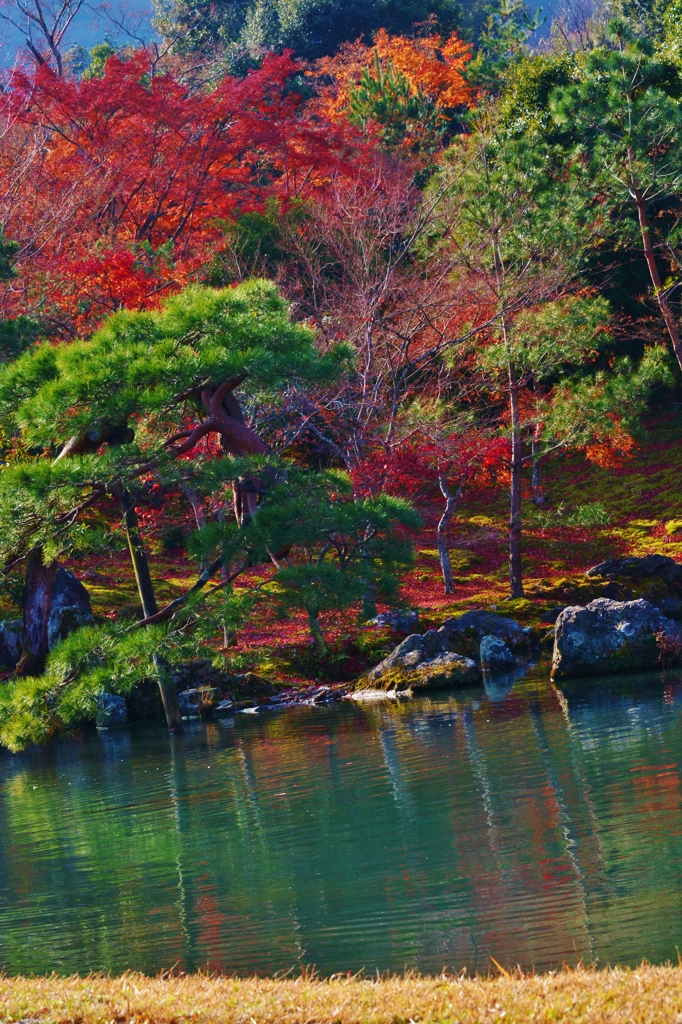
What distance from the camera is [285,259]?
2370 centimetres

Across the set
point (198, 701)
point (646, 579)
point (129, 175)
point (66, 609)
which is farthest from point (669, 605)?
point (129, 175)

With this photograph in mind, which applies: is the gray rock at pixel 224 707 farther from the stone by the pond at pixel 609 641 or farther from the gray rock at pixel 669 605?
the gray rock at pixel 669 605

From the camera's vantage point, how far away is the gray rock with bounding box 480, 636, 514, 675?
18.7 m

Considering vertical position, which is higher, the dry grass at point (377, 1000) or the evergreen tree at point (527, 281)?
the evergreen tree at point (527, 281)

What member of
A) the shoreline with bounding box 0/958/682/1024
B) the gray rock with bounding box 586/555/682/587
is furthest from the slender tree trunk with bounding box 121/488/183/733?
the gray rock with bounding box 586/555/682/587

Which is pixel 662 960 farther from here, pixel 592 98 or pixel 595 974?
pixel 592 98

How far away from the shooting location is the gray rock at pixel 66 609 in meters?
19.8

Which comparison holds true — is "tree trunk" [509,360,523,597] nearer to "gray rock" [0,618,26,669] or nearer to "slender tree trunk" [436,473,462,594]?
"slender tree trunk" [436,473,462,594]

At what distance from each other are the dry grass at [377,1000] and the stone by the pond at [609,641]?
485 inches

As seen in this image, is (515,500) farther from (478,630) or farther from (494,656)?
(494,656)

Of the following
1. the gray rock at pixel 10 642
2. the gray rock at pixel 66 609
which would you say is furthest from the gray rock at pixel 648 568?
the gray rock at pixel 10 642

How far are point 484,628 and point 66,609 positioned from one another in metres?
8.08

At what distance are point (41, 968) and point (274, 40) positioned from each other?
39.6 m

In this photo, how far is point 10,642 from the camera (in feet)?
65.6
